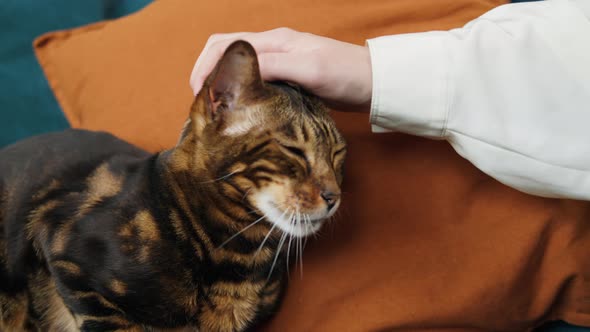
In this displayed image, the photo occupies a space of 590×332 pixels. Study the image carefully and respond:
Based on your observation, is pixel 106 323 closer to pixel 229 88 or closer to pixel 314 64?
pixel 229 88

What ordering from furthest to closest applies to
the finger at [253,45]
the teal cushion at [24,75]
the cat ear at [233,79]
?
the teal cushion at [24,75], the finger at [253,45], the cat ear at [233,79]

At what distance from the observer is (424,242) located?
900mm

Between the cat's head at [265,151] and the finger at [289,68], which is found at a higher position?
the finger at [289,68]

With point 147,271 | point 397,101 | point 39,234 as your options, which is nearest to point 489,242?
point 397,101

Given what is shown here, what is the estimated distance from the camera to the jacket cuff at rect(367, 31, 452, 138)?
2.68 feet

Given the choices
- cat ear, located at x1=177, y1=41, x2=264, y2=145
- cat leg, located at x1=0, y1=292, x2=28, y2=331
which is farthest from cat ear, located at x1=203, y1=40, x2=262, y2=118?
cat leg, located at x1=0, y1=292, x2=28, y2=331

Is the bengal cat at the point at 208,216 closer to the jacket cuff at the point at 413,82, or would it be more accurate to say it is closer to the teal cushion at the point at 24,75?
the jacket cuff at the point at 413,82

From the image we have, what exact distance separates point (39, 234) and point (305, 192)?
18.0 inches

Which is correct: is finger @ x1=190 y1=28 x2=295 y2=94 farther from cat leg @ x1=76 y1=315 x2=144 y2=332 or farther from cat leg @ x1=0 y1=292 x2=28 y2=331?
cat leg @ x1=0 y1=292 x2=28 y2=331

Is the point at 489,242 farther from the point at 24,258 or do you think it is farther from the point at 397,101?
the point at 24,258

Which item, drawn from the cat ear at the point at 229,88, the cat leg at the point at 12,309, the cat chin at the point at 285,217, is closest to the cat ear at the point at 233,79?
the cat ear at the point at 229,88

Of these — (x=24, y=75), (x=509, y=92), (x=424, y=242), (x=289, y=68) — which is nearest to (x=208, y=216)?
(x=289, y=68)

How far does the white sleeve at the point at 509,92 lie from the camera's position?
31.4 inches

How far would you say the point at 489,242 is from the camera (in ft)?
2.94
